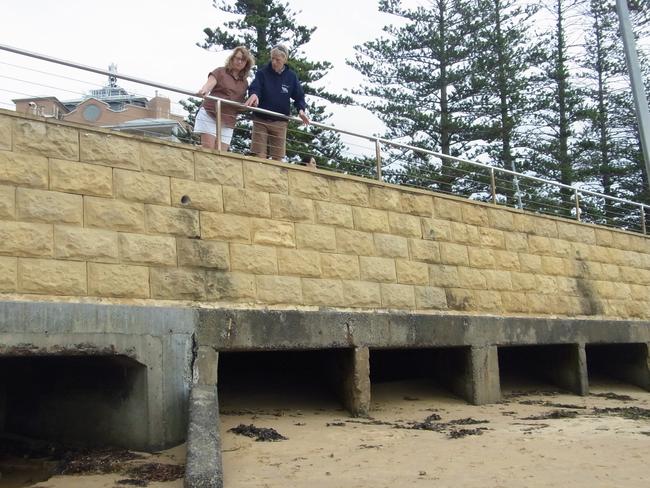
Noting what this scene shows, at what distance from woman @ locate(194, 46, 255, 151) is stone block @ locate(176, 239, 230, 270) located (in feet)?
3.98

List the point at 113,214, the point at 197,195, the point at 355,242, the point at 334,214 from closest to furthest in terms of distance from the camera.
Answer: the point at 113,214 < the point at 197,195 < the point at 334,214 < the point at 355,242

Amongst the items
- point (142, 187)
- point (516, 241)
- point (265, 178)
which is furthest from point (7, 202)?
point (516, 241)

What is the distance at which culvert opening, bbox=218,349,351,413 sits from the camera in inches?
327

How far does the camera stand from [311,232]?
8250mm

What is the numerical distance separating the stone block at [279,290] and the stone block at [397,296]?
4.26 ft

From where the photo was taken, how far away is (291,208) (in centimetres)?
813

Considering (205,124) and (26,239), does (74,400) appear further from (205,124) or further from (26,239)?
(205,124)

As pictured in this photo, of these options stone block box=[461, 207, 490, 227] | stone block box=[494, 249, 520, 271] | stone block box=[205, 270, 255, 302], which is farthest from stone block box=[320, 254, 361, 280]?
stone block box=[494, 249, 520, 271]

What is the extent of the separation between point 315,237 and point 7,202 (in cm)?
332

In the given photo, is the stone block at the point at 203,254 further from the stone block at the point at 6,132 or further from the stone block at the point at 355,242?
the stone block at the point at 6,132

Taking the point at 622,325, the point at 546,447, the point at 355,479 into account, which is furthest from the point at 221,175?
the point at 622,325

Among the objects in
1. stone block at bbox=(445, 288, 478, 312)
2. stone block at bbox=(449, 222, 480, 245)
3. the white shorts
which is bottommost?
stone block at bbox=(445, 288, 478, 312)

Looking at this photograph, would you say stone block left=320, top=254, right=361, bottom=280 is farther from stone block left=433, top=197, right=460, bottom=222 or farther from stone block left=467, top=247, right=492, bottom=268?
stone block left=467, top=247, right=492, bottom=268

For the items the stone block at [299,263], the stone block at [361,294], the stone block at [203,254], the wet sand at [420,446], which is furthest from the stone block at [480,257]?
the stone block at [203,254]
